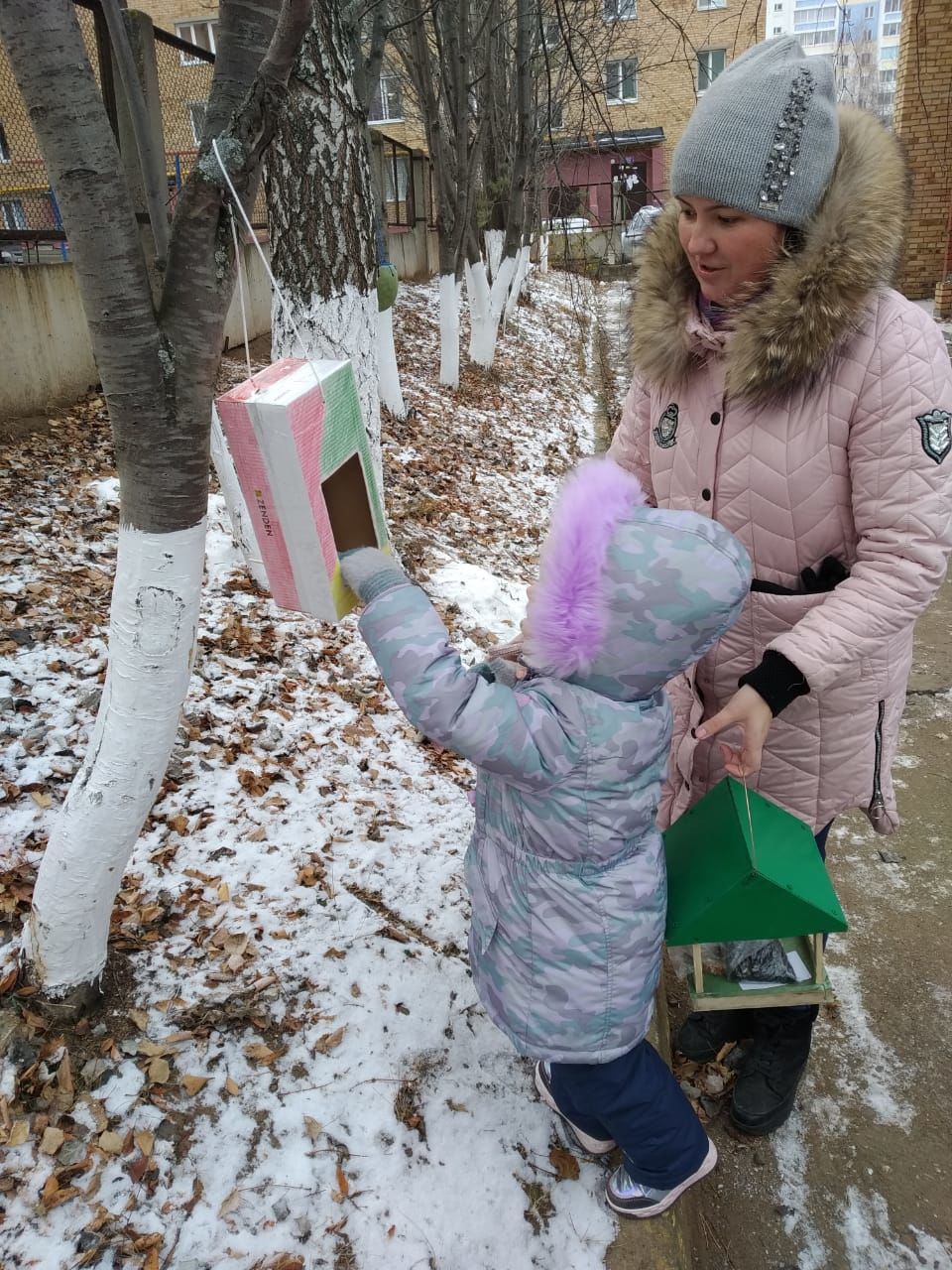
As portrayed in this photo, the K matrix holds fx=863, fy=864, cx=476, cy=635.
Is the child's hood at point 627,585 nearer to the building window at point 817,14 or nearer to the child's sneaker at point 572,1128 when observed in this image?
the child's sneaker at point 572,1128

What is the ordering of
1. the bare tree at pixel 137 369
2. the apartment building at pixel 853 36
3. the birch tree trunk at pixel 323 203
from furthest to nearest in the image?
the apartment building at pixel 853 36
the birch tree trunk at pixel 323 203
the bare tree at pixel 137 369

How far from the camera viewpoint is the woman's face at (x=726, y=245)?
1.66 m

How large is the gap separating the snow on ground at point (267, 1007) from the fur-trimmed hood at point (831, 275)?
183 cm

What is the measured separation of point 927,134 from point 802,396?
1130 cm

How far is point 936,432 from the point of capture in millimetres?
1568

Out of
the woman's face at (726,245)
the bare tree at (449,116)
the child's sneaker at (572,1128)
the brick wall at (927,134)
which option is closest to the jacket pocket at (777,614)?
the woman's face at (726,245)

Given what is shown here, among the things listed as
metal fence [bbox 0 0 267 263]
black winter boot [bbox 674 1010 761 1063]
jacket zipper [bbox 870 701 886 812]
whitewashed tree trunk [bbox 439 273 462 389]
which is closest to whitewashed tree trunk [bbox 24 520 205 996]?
jacket zipper [bbox 870 701 886 812]

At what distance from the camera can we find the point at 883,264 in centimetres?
158

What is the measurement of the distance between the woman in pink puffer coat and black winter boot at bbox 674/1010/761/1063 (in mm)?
967

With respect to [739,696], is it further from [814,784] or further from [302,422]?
[302,422]

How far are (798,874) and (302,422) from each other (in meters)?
1.25

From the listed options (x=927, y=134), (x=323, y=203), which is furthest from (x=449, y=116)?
(x=323, y=203)

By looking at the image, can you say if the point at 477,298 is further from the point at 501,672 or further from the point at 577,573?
the point at 577,573

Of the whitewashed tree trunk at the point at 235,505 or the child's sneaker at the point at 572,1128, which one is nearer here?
the child's sneaker at the point at 572,1128
